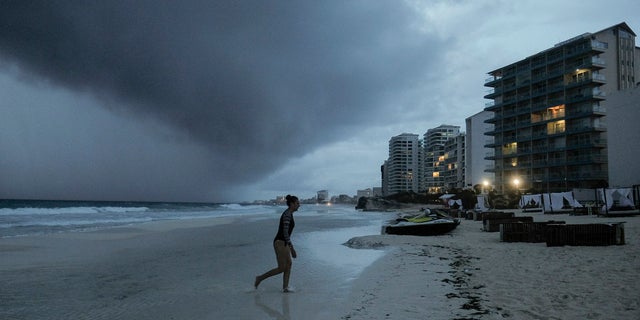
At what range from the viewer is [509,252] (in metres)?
13.2

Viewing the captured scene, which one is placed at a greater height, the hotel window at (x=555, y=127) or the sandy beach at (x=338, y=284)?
the hotel window at (x=555, y=127)

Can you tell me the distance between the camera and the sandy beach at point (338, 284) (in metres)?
6.76

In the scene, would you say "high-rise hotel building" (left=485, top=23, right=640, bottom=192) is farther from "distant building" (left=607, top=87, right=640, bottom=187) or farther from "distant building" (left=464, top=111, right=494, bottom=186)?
"distant building" (left=464, top=111, right=494, bottom=186)

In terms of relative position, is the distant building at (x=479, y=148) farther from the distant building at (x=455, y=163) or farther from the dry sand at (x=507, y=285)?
the dry sand at (x=507, y=285)

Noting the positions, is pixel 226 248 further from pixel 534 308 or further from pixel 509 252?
pixel 534 308

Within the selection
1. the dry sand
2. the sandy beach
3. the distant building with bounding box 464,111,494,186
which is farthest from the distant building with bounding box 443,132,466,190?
the sandy beach

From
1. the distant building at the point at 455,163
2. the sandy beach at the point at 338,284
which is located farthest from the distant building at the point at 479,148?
the sandy beach at the point at 338,284

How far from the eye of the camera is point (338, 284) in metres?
9.23

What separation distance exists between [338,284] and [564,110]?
77.1 m

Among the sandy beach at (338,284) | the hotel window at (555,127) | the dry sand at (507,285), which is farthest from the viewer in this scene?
the hotel window at (555,127)

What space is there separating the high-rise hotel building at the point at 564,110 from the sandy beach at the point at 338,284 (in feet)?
200

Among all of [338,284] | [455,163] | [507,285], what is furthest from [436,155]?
[338,284]

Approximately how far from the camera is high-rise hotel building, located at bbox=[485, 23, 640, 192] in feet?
214

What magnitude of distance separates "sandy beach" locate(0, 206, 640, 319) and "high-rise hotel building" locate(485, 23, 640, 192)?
2400 inches
